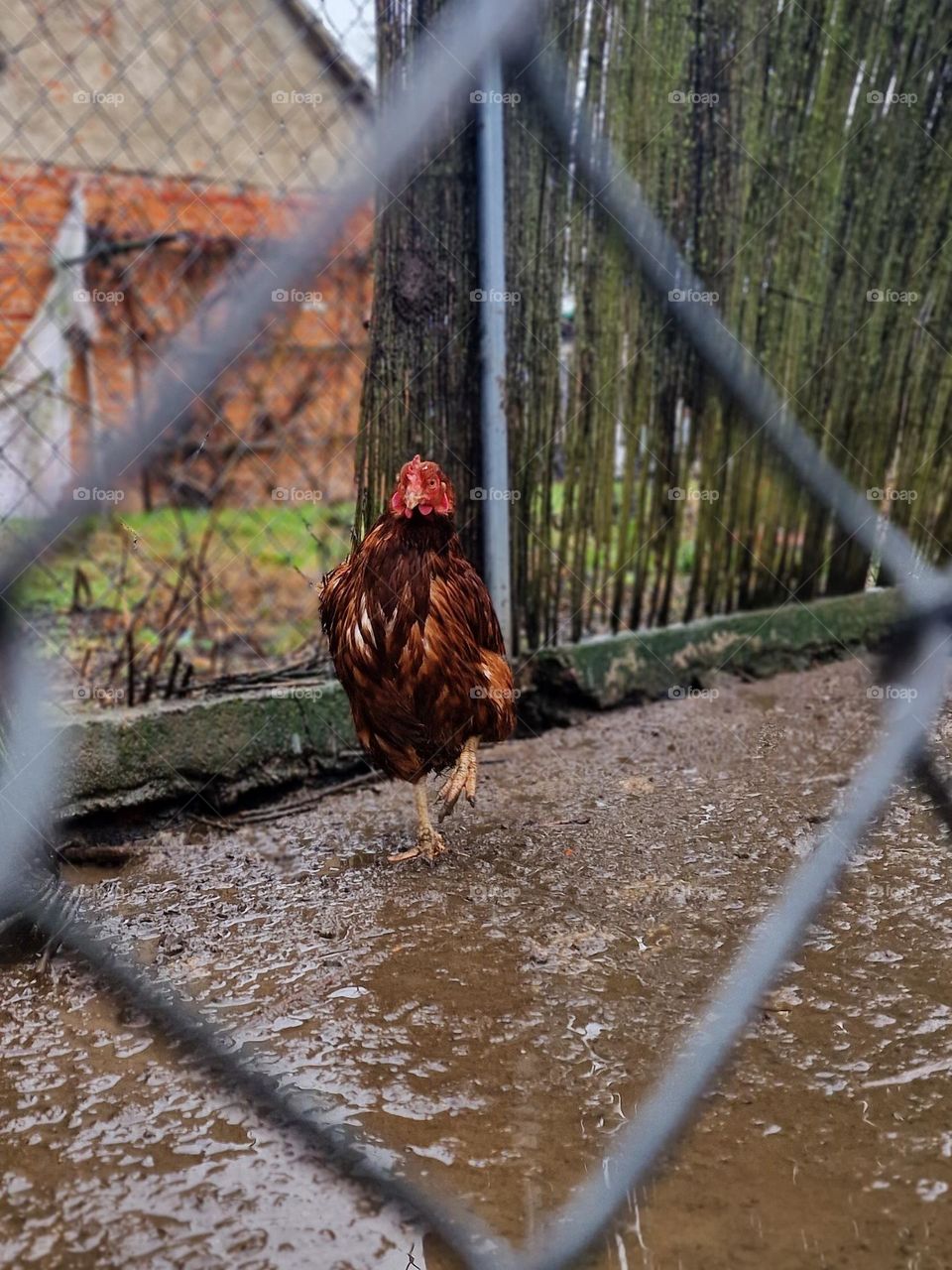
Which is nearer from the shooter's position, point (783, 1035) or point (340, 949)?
point (783, 1035)

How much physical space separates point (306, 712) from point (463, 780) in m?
0.70

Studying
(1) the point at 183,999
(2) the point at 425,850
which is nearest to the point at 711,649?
(2) the point at 425,850

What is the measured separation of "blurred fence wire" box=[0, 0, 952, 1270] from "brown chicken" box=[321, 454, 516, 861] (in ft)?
1.72

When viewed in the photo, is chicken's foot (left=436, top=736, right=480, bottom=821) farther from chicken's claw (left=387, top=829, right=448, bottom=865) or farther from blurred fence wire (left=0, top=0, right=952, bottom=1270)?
blurred fence wire (left=0, top=0, right=952, bottom=1270)

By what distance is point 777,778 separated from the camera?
292 centimetres

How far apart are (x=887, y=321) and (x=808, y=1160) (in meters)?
3.34

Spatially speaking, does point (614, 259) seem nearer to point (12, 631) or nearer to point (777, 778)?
point (777, 778)

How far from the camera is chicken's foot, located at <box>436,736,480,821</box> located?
2508mm

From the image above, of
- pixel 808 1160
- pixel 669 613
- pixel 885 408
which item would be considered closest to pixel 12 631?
pixel 808 1160

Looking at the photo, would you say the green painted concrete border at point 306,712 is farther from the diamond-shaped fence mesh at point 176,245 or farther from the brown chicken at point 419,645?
the diamond-shaped fence mesh at point 176,245

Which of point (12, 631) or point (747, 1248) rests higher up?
point (12, 631)

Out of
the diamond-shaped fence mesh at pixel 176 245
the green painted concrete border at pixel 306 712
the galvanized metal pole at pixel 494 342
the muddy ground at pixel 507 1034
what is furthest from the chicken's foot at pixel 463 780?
the diamond-shaped fence mesh at pixel 176 245

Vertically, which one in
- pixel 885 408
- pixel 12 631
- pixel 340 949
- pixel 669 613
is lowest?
pixel 340 949

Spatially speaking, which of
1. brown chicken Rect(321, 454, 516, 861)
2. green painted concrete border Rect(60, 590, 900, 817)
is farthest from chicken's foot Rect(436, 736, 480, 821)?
green painted concrete border Rect(60, 590, 900, 817)
